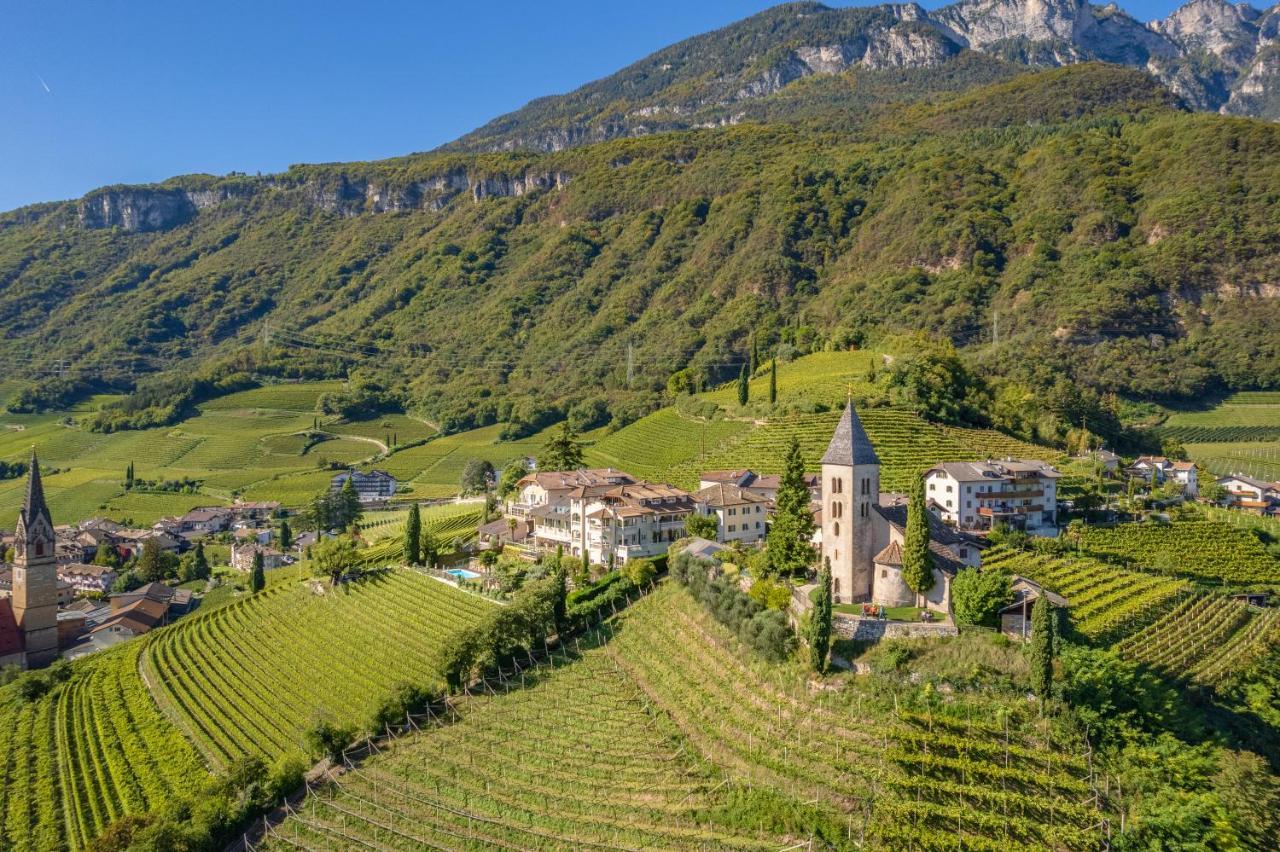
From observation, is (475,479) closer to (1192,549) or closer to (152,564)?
(152,564)

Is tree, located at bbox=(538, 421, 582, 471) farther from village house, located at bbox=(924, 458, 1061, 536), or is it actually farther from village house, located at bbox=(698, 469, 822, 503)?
village house, located at bbox=(924, 458, 1061, 536)

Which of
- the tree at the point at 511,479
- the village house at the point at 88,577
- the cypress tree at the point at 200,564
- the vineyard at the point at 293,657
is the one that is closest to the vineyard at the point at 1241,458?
the tree at the point at 511,479

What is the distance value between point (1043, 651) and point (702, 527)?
1033 inches

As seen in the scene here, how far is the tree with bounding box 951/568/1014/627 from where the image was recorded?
3144cm

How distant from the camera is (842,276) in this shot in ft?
449

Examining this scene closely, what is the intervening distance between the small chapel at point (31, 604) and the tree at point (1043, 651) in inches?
2379

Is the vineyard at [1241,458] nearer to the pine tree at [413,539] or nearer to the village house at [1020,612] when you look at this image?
the village house at [1020,612]

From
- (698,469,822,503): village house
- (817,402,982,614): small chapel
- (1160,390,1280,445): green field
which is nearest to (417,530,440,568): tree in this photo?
(698,469,822,503): village house

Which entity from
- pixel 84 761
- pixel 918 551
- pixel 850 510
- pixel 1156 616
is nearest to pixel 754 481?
pixel 850 510

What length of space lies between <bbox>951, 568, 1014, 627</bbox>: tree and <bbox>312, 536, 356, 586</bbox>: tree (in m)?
39.7

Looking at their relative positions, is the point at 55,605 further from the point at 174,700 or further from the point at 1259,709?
the point at 1259,709

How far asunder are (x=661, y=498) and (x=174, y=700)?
1150 inches

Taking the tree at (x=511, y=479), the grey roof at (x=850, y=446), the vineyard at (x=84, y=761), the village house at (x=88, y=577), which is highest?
the grey roof at (x=850, y=446)

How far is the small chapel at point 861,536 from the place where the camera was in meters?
35.7
